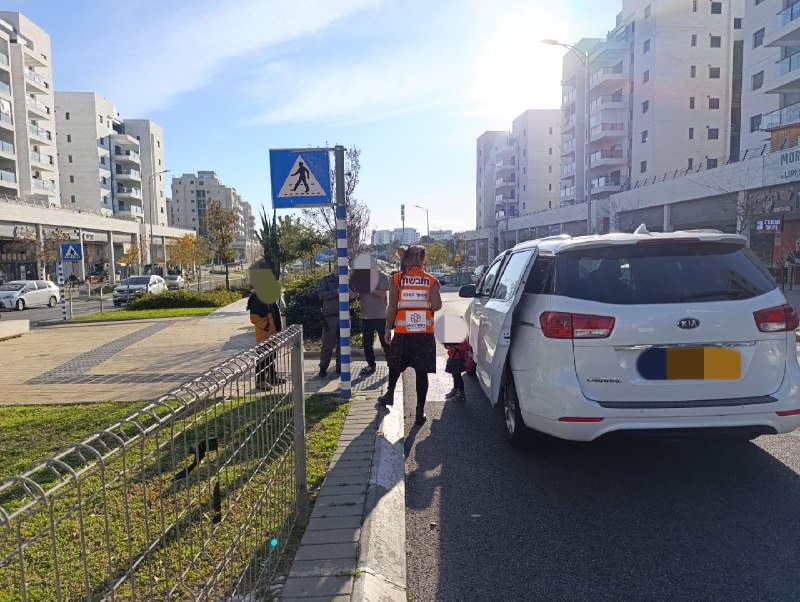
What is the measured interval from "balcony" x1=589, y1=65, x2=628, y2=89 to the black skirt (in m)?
55.0

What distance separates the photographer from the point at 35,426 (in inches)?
230

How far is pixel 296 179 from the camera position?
633cm

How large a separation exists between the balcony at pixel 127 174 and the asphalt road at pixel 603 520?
78.2 m

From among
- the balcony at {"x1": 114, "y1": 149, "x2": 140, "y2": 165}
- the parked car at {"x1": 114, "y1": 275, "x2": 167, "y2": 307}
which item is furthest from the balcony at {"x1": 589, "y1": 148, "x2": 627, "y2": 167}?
the balcony at {"x1": 114, "y1": 149, "x2": 140, "y2": 165}

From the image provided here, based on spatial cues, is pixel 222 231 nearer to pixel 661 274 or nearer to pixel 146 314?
pixel 146 314

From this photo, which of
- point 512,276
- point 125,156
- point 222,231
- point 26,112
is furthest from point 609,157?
point 125,156

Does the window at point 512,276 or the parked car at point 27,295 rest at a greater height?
the window at point 512,276

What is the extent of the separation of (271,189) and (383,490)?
12.0ft

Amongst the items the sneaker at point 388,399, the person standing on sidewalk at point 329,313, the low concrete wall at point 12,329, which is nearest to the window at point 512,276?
the sneaker at point 388,399

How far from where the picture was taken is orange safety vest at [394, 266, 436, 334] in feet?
19.1

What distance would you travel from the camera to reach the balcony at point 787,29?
31.6 metres

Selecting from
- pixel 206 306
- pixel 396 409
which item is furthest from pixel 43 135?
pixel 396 409

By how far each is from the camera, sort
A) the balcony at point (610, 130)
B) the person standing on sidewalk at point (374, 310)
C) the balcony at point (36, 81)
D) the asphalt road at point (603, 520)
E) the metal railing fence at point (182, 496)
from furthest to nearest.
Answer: the balcony at point (610, 130), the balcony at point (36, 81), the person standing on sidewalk at point (374, 310), the asphalt road at point (603, 520), the metal railing fence at point (182, 496)

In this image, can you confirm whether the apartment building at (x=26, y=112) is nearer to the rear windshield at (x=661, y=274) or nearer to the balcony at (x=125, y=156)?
the balcony at (x=125, y=156)
